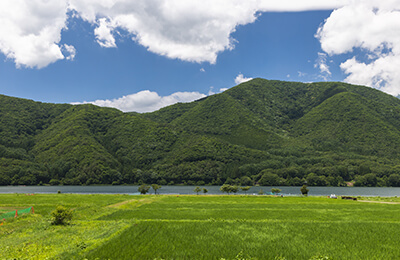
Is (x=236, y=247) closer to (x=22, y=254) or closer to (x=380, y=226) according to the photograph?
(x=22, y=254)

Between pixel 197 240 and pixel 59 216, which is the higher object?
pixel 59 216

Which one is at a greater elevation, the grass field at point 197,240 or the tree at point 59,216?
the tree at point 59,216

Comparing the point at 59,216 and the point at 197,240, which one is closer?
the point at 197,240

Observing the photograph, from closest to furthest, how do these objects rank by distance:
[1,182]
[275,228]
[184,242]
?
[184,242]
[275,228]
[1,182]

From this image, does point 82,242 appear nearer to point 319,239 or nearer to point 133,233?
point 133,233

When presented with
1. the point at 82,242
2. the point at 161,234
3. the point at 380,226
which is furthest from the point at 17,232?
the point at 380,226


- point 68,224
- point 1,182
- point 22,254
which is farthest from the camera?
point 1,182

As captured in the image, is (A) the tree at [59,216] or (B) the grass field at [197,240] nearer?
(B) the grass field at [197,240]

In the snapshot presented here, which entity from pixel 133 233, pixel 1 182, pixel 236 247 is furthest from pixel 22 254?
pixel 1 182

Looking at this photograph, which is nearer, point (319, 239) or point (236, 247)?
point (236, 247)

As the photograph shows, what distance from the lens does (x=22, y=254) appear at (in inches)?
795

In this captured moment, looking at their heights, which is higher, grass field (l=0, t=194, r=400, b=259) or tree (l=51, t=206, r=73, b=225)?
tree (l=51, t=206, r=73, b=225)

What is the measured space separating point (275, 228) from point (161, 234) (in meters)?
12.7

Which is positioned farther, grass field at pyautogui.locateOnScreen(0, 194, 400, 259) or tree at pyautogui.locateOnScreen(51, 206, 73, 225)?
tree at pyautogui.locateOnScreen(51, 206, 73, 225)
